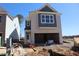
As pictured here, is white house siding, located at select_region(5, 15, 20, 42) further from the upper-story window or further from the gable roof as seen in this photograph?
the gable roof

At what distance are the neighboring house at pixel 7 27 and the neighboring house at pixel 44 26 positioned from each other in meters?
0.43

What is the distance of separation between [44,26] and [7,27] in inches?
54.8

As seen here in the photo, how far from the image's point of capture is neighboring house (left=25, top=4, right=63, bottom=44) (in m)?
9.18

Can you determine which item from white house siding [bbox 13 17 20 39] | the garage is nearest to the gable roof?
the garage

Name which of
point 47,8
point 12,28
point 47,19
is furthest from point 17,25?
point 47,8

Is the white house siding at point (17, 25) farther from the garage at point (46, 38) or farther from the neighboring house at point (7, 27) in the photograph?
the garage at point (46, 38)

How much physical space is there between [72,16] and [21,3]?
73.9 inches

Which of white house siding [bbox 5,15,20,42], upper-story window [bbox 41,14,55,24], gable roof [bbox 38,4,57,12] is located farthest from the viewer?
upper-story window [bbox 41,14,55,24]

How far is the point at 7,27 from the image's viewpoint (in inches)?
370

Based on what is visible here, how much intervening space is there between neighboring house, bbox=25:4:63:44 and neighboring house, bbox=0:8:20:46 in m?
0.43

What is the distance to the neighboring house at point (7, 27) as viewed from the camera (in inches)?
361

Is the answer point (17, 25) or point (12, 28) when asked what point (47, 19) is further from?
point (12, 28)

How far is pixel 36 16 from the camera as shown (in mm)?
9492

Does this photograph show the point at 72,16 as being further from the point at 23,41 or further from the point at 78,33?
the point at 23,41
